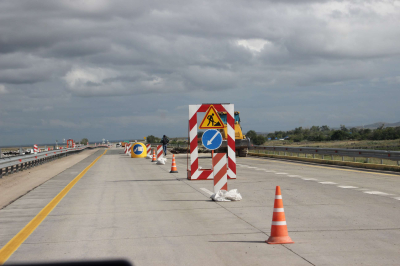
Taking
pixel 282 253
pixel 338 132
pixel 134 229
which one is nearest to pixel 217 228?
pixel 134 229

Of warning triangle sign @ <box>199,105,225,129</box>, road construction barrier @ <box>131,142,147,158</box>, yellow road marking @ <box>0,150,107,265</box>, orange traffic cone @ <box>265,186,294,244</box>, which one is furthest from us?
road construction barrier @ <box>131,142,147,158</box>

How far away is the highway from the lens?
20.6 feet

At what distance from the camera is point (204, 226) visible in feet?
27.6

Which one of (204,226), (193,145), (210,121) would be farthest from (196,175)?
(204,226)

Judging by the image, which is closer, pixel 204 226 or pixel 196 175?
pixel 204 226

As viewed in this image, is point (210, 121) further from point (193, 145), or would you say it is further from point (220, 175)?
point (220, 175)

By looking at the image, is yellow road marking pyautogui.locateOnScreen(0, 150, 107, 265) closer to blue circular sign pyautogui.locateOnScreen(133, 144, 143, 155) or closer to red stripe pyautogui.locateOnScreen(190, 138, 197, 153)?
red stripe pyautogui.locateOnScreen(190, 138, 197, 153)

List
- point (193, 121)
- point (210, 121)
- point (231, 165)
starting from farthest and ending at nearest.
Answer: point (193, 121) → point (231, 165) → point (210, 121)

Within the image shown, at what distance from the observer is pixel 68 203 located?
11.7m

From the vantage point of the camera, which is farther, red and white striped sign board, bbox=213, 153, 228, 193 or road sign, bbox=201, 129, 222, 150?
road sign, bbox=201, 129, 222, 150

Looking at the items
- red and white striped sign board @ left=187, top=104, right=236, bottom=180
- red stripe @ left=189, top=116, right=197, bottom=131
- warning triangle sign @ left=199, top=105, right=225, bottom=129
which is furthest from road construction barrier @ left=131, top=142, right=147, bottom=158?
warning triangle sign @ left=199, top=105, right=225, bottom=129

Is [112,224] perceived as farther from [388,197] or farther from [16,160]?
[16,160]

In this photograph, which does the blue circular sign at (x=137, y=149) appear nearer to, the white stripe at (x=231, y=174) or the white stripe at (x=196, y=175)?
the white stripe at (x=196, y=175)

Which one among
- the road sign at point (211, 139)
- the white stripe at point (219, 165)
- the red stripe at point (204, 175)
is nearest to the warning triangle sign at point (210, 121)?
the road sign at point (211, 139)
